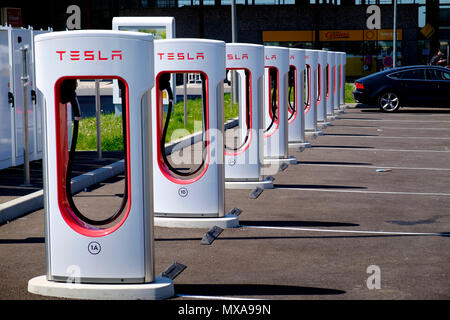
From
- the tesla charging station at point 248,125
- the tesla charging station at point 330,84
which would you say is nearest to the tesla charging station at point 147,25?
the tesla charging station at point 330,84

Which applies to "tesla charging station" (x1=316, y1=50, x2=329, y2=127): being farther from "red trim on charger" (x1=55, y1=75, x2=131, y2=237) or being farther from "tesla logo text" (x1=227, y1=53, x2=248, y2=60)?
"red trim on charger" (x1=55, y1=75, x2=131, y2=237)

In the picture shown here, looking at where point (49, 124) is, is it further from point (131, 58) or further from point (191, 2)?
point (191, 2)

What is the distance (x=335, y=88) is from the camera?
24984 mm

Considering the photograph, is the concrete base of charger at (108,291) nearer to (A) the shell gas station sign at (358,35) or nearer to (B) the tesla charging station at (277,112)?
(B) the tesla charging station at (277,112)

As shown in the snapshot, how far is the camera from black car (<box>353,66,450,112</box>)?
2441cm

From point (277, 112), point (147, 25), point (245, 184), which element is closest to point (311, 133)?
point (147, 25)

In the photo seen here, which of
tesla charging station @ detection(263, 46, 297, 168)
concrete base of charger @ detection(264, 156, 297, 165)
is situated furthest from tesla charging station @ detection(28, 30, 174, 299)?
concrete base of charger @ detection(264, 156, 297, 165)

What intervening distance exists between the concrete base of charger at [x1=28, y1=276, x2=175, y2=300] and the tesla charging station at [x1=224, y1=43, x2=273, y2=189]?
4.84 meters

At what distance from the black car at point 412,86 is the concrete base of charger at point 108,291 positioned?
1965 centimetres

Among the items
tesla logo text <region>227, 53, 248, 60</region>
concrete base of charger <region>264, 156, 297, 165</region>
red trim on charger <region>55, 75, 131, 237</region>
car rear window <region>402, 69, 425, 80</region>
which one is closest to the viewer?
red trim on charger <region>55, 75, 131, 237</region>

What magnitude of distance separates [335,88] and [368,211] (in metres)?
15.9

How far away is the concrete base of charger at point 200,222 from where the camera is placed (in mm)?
8453

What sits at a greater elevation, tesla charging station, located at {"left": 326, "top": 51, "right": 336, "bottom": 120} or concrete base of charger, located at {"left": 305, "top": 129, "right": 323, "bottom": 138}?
tesla charging station, located at {"left": 326, "top": 51, "right": 336, "bottom": 120}
